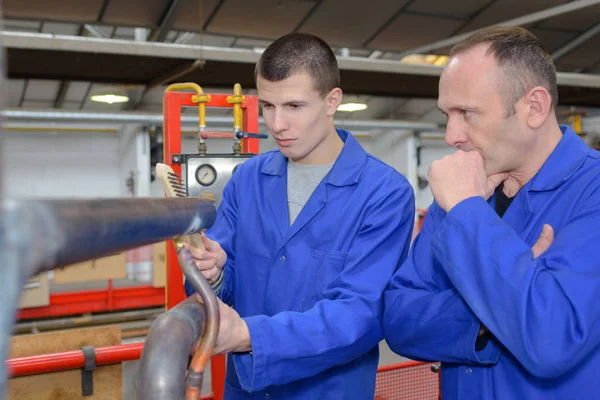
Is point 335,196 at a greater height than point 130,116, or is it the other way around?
point 130,116

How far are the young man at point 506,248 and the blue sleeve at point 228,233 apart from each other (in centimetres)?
55

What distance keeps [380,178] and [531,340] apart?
0.72m

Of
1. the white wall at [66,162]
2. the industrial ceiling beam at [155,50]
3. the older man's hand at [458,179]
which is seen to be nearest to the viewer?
the older man's hand at [458,179]

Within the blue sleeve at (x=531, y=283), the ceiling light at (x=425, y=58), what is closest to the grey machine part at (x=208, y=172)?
the blue sleeve at (x=531, y=283)

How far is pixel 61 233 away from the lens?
1.15ft

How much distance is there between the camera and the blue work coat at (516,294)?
1028 millimetres

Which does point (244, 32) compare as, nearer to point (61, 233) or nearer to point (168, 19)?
point (168, 19)

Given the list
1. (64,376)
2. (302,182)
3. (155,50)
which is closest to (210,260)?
(302,182)

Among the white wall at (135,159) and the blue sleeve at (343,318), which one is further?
the white wall at (135,159)

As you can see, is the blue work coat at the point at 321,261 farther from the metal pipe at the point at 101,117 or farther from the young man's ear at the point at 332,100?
the metal pipe at the point at 101,117

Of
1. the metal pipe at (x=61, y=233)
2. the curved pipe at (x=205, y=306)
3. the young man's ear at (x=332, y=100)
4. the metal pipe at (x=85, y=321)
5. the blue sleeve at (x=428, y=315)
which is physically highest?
the young man's ear at (x=332, y=100)

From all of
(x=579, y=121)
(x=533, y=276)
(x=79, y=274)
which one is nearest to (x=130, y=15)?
(x=79, y=274)

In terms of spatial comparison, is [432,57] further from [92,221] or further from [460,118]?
[92,221]

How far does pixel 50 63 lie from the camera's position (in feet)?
15.7
